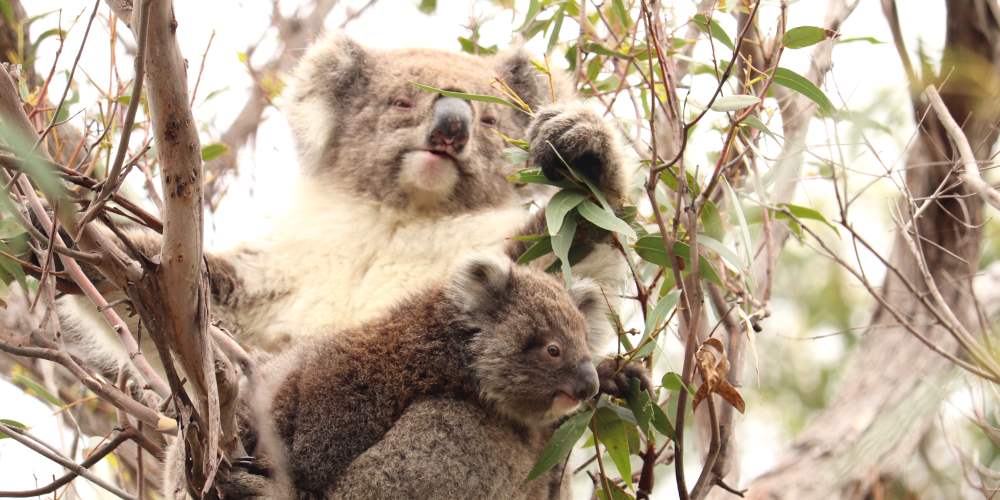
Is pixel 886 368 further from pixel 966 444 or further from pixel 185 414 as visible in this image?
pixel 185 414

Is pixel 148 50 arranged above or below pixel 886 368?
above

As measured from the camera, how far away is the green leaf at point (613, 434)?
2408mm

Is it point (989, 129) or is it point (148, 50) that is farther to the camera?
point (989, 129)

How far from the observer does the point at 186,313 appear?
1.72 metres

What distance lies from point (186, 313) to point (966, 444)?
8.66ft

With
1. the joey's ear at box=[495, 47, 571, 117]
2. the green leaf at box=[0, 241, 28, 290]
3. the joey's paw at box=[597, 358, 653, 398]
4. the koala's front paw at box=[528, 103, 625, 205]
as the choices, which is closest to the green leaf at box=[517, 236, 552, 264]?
the koala's front paw at box=[528, 103, 625, 205]

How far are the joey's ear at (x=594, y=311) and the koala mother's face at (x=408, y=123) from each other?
84 cm

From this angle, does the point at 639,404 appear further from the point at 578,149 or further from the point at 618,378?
the point at 578,149

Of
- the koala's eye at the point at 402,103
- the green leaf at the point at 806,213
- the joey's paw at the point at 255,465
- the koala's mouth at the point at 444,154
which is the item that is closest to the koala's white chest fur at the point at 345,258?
the koala's mouth at the point at 444,154

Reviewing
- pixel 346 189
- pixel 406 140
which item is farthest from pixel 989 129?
pixel 346 189

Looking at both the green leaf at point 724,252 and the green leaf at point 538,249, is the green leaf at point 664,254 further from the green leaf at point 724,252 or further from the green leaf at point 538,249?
the green leaf at point 538,249

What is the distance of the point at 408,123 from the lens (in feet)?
11.4

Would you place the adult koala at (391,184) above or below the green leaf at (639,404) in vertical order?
above

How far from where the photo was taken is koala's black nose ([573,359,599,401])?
90.4 inches
